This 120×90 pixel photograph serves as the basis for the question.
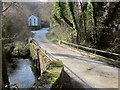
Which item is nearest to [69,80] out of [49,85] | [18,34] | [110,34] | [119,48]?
[49,85]

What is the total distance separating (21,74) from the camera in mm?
25141

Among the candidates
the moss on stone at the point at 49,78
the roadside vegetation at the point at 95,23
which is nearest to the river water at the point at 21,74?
the roadside vegetation at the point at 95,23

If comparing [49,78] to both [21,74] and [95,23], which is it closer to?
[95,23]

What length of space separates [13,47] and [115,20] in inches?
755

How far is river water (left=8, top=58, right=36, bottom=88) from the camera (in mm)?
21314

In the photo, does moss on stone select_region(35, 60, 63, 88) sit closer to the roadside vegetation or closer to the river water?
the river water

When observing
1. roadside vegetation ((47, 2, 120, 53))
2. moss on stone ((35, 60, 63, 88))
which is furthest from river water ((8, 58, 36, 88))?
moss on stone ((35, 60, 63, 88))

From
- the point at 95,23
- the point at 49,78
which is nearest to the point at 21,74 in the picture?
the point at 95,23

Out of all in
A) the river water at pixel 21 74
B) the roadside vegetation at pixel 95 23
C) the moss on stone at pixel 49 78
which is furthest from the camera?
the roadside vegetation at pixel 95 23

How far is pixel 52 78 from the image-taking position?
912 centimetres

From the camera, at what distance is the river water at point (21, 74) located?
21.3 m

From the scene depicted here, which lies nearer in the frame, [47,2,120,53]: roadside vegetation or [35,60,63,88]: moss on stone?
[35,60,63,88]: moss on stone

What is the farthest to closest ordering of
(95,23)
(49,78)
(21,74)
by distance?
1. (21,74)
2. (95,23)
3. (49,78)

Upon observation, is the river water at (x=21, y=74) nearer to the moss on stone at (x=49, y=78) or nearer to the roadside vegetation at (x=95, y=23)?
the roadside vegetation at (x=95, y=23)
